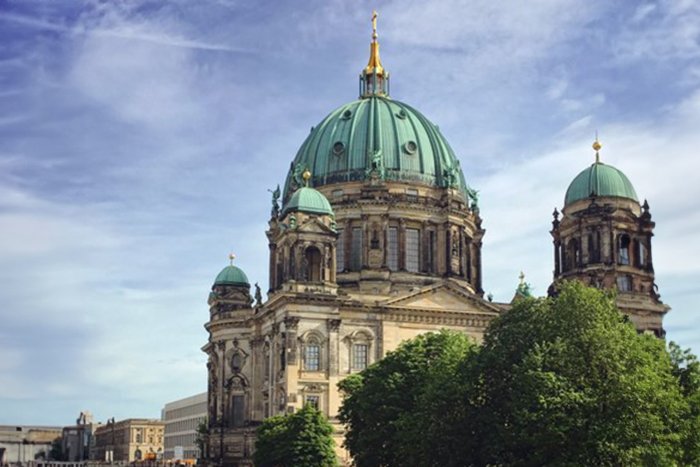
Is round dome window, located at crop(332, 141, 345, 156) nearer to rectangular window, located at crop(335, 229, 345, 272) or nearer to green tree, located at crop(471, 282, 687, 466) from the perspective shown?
rectangular window, located at crop(335, 229, 345, 272)

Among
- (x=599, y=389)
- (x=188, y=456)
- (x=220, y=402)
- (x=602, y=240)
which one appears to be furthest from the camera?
(x=188, y=456)

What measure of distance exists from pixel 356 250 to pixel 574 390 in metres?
48.0

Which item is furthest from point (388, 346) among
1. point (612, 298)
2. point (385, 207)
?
point (612, 298)

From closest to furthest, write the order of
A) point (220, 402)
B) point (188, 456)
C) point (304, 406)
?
point (304, 406), point (220, 402), point (188, 456)

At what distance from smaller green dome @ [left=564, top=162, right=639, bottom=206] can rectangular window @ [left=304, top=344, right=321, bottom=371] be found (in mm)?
27596

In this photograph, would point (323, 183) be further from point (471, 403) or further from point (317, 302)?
point (471, 403)

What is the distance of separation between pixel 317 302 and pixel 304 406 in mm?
10296

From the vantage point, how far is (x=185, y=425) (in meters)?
185

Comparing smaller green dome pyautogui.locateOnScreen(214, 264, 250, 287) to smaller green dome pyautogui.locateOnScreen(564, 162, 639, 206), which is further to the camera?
smaller green dome pyautogui.locateOnScreen(214, 264, 250, 287)

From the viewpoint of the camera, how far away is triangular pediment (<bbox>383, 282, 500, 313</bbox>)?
87875 millimetres

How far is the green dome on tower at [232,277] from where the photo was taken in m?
108

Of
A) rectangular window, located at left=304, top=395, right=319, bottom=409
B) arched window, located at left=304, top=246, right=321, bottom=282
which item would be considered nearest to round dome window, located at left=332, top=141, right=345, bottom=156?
arched window, located at left=304, top=246, right=321, bottom=282

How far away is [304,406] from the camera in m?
77.0

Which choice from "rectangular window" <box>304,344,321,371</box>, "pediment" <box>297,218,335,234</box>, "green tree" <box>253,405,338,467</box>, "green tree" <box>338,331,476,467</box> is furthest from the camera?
"pediment" <box>297,218,335,234</box>
